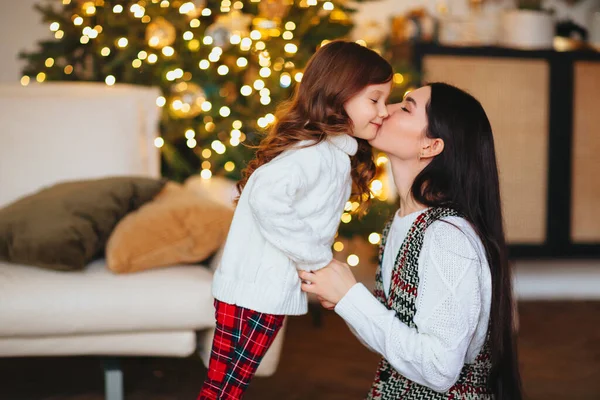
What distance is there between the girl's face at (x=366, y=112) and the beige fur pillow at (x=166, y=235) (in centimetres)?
65

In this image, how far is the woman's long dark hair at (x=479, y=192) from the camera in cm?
133

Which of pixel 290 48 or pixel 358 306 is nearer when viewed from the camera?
pixel 358 306

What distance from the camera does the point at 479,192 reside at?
4.40ft

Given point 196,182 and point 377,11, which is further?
point 377,11

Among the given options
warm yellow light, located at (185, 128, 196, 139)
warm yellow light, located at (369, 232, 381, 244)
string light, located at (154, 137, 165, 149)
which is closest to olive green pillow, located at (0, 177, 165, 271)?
string light, located at (154, 137, 165, 149)

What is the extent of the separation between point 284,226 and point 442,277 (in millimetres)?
305

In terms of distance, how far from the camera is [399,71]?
293 cm

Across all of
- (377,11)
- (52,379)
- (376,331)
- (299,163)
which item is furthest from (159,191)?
(377,11)

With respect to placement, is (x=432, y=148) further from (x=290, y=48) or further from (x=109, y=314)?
(x=290, y=48)

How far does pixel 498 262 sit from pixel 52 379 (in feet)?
5.45

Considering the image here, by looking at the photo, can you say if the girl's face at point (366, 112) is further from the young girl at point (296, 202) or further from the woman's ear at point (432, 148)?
the woman's ear at point (432, 148)

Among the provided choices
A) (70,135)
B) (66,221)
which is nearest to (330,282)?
(66,221)

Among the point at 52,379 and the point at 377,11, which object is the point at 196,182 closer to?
the point at 52,379

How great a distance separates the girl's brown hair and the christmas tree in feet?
4.40
